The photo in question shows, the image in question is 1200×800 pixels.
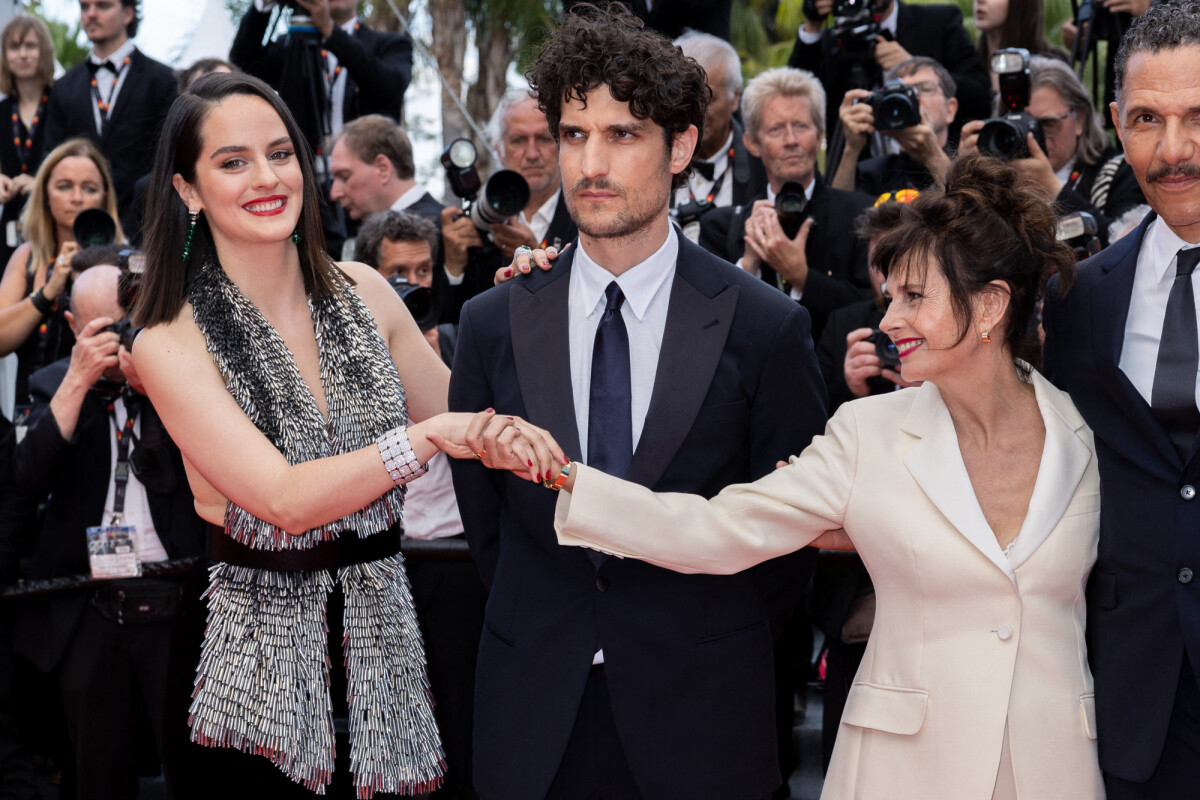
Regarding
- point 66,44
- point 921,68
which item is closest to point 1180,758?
point 921,68

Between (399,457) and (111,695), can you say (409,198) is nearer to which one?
(111,695)

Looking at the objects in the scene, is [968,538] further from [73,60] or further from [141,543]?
[73,60]

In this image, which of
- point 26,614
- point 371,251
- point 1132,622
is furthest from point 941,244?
point 26,614

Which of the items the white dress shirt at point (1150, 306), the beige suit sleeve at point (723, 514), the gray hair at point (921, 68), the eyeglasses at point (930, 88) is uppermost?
the gray hair at point (921, 68)

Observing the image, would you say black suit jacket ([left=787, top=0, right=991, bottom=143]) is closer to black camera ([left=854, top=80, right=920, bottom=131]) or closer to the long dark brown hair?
black camera ([left=854, top=80, right=920, bottom=131])

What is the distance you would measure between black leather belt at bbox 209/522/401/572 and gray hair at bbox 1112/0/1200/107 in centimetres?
193

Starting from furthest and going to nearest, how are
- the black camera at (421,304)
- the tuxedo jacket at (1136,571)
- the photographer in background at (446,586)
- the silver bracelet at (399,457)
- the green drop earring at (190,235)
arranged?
the photographer in background at (446,586) → the black camera at (421,304) → the green drop earring at (190,235) → the silver bracelet at (399,457) → the tuxedo jacket at (1136,571)

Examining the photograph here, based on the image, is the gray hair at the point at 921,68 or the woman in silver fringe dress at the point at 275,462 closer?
the woman in silver fringe dress at the point at 275,462

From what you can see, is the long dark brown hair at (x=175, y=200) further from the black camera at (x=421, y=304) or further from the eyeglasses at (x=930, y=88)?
the eyeglasses at (x=930, y=88)

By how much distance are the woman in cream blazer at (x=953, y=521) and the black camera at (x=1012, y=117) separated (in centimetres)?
180

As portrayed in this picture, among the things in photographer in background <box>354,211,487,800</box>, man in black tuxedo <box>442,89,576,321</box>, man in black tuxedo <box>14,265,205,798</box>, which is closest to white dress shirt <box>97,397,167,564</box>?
man in black tuxedo <box>14,265,205,798</box>

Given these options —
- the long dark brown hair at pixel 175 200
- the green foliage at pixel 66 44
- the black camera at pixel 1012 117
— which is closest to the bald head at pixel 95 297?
the long dark brown hair at pixel 175 200

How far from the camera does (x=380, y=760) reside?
2967 mm

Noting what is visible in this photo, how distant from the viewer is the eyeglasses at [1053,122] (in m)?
5.16
